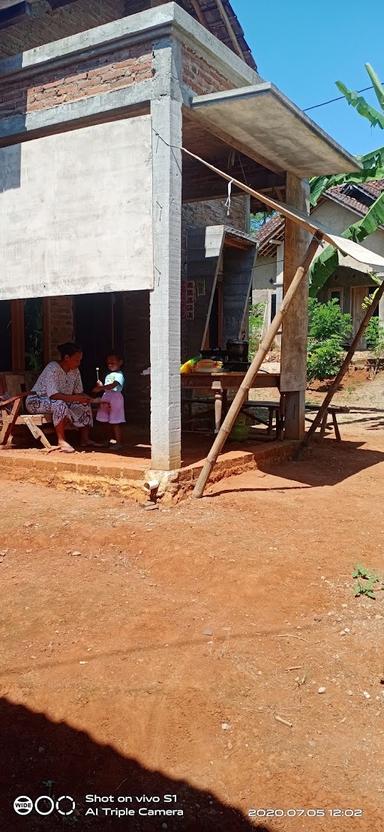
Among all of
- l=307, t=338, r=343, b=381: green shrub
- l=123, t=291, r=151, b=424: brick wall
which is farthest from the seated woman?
l=307, t=338, r=343, b=381: green shrub

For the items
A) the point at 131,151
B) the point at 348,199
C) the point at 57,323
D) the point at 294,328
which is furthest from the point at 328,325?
the point at 131,151

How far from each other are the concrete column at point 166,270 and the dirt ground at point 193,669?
0.88 m

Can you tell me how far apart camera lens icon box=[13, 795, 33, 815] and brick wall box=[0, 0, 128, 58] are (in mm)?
8922

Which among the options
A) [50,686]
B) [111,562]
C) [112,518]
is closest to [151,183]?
[112,518]

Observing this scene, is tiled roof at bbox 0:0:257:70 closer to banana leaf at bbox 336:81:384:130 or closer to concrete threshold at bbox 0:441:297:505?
banana leaf at bbox 336:81:384:130

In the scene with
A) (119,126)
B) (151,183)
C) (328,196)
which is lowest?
(151,183)

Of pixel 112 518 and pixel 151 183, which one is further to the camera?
pixel 151 183

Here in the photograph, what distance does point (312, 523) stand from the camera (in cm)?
563

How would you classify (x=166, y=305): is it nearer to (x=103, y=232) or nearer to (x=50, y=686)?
(x=103, y=232)

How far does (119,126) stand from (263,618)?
16.1ft

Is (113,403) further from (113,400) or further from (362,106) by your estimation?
(362,106)

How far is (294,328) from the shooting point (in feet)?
28.8
